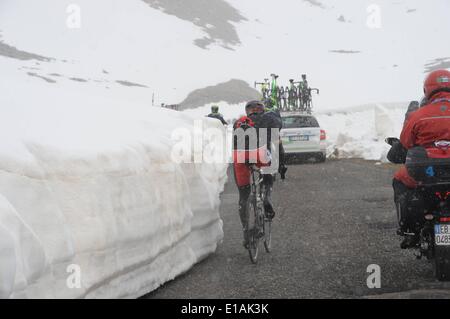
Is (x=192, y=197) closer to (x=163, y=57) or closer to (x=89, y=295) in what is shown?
(x=89, y=295)

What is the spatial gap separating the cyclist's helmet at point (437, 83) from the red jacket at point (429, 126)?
0.04m

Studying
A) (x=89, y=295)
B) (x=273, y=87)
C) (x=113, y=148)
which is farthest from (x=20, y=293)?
(x=273, y=87)

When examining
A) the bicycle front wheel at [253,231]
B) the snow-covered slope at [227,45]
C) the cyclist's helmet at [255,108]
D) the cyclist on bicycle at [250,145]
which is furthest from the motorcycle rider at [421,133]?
the snow-covered slope at [227,45]

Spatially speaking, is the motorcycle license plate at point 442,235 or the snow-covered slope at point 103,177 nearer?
the snow-covered slope at point 103,177

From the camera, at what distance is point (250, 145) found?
7.29 meters

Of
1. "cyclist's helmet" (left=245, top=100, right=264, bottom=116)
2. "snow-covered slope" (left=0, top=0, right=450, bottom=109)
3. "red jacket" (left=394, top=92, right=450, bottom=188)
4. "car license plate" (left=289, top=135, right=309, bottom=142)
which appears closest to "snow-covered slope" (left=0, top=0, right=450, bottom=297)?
"cyclist's helmet" (left=245, top=100, right=264, bottom=116)

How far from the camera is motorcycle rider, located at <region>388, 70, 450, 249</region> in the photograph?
5516 mm

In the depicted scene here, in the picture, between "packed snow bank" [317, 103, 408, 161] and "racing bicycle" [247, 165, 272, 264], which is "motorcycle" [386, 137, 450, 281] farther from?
"packed snow bank" [317, 103, 408, 161]

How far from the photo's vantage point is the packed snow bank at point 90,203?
12.7 ft

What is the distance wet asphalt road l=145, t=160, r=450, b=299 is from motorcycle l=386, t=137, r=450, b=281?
288mm

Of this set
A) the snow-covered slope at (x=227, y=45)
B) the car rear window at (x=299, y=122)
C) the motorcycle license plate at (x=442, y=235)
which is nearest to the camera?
the motorcycle license plate at (x=442, y=235)

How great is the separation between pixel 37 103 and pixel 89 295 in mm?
1943

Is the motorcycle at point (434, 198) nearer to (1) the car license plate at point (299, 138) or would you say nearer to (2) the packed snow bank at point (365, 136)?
(2) the packed snow bank at point (365, 136)

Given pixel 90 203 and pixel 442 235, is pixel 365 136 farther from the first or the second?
pixel 90 203
